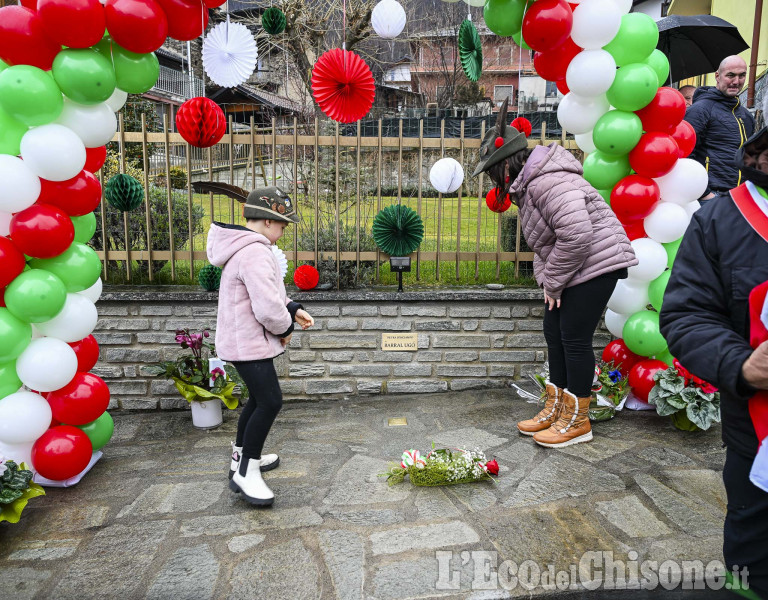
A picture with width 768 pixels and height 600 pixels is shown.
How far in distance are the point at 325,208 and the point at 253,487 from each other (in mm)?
2899

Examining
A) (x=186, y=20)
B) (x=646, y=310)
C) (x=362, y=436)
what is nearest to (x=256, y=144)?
(x=186, y=20)

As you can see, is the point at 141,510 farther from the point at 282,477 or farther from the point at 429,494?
the point at 429,494

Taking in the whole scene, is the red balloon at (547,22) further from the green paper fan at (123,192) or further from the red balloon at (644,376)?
the green paper fan at (123,192)

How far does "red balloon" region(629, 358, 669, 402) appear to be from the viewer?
4207mm

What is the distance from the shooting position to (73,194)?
3150 millimetres

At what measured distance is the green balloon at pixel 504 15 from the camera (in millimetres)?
3805

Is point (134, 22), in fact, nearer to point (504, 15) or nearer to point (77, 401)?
point (77, 401)

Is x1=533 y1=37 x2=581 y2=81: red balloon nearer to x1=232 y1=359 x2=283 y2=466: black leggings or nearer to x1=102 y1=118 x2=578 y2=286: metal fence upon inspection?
x1=102 y1=118 x2=578 y2=286: metal fence

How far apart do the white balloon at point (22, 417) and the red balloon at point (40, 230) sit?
74 centimetres

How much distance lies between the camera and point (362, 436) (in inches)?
161

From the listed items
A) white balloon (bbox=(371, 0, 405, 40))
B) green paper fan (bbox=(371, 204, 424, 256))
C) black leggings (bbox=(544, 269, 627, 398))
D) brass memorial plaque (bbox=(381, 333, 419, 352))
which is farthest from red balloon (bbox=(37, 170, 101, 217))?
black leggings (bbox=(544, 269, 627, 398))

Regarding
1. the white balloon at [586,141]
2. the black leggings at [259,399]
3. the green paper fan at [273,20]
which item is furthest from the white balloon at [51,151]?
the white balloon at [586,141]

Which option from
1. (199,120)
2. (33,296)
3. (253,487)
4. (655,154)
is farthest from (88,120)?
(655,154)

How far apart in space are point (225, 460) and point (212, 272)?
1.64m
